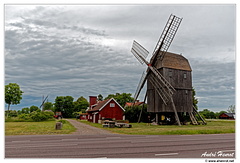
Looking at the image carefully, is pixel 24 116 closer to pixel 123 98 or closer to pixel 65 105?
pixel 123 98

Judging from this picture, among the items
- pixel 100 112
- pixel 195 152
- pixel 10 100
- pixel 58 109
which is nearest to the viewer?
pixel 195 152

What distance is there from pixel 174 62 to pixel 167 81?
4.59m

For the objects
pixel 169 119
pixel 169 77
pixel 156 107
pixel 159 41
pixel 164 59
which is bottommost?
pixel 169 119

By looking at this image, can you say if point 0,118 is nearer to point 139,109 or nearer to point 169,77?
point 169,77

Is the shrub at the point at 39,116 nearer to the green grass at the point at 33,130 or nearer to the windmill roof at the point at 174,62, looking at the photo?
the green grass at the point at 33,130

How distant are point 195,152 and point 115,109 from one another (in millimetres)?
30987

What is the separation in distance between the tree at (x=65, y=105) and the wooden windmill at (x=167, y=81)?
176 ft

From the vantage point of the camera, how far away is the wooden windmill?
104 ft

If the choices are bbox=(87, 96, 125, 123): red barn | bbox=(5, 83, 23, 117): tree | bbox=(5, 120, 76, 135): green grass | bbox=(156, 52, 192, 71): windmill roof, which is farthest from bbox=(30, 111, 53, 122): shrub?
bbox=(156, 52, 192, 71): windmill roof

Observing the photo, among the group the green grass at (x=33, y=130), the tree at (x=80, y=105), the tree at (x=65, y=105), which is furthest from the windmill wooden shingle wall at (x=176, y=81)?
the tree at (x=65, y=105)

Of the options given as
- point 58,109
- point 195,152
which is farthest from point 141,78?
point 58,109

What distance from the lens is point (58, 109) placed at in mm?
80750

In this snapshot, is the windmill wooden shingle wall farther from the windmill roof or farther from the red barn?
Answer: the red barn

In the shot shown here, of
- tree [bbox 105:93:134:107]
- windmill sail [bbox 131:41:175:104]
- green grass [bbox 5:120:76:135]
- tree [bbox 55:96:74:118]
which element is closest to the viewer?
green grass [bbox 5:120:76:135]
